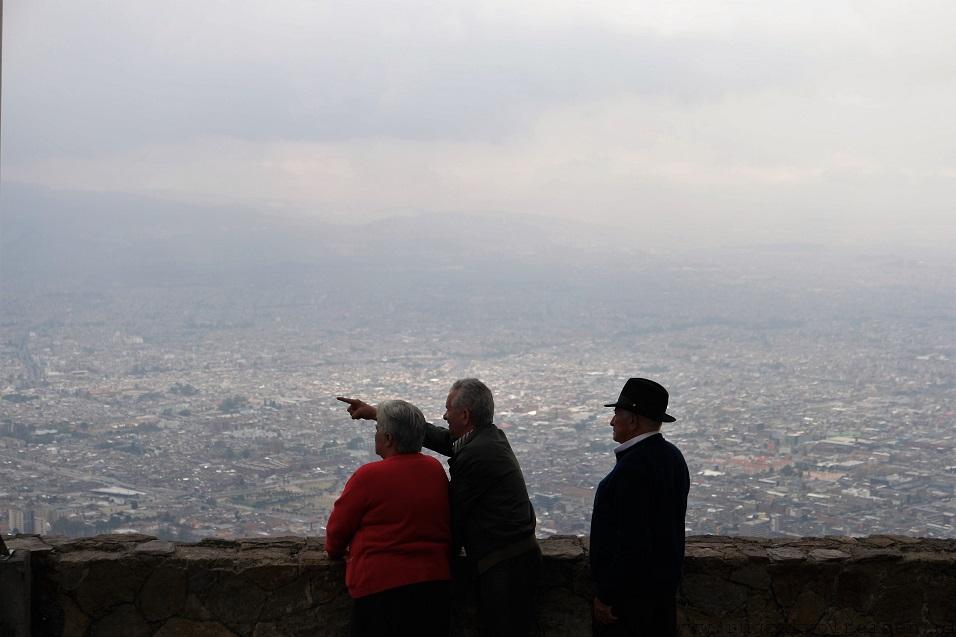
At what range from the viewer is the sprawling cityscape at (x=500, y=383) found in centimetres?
1109

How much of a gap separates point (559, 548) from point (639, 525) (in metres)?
0.80

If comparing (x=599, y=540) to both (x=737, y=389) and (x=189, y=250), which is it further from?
(x=189, y=250)

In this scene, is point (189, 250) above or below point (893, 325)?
above

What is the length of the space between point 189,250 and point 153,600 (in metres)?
47.7

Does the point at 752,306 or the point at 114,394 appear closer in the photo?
the point at 114,394

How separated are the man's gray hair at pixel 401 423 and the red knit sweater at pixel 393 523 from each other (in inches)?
2.0

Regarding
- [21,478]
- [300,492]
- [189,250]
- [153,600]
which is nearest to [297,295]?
[189,250]

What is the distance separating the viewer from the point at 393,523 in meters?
3.45

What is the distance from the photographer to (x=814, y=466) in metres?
16.0

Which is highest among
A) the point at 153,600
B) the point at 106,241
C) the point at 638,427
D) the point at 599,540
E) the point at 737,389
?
the point at 106,241

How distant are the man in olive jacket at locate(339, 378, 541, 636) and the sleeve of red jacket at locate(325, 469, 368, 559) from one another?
0.35m

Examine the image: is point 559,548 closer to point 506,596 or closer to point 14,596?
point 506,596

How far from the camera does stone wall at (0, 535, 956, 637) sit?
383 centimetres

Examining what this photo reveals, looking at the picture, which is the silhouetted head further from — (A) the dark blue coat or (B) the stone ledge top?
(B) the stone ledge top
